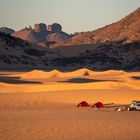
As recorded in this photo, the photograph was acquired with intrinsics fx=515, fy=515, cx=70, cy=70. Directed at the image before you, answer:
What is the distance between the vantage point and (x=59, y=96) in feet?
119

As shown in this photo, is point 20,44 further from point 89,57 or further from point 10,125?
point 10,125

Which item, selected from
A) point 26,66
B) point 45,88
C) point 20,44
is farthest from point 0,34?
point 45,88

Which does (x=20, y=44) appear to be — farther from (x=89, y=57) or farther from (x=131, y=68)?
(x=131, y=68)

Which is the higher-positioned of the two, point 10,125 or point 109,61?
point 109,61

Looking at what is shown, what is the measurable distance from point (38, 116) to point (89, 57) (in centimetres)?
12157

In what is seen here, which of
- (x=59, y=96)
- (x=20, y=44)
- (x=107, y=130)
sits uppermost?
(x=20, y=44)

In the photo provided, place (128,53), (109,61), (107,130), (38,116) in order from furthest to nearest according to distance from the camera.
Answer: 1. (128,53)
2. (109,61)
3. (38,116)
4. (107,130)

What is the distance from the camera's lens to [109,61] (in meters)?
138

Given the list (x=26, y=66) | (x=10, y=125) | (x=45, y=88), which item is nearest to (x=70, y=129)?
(x=10, y=125)

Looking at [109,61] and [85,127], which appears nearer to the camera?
[85,127]

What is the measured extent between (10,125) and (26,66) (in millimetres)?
108187

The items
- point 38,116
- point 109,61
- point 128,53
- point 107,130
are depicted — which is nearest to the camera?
point 107,130

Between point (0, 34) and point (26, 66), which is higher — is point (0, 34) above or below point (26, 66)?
above

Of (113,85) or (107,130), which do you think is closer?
(107,130)
